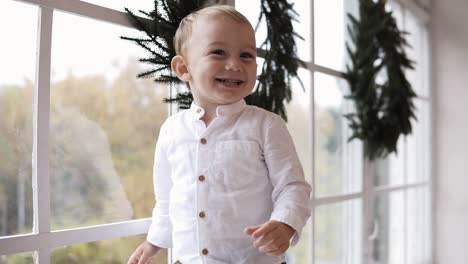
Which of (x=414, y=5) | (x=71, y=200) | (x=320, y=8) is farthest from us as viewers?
(x=414, y=5)

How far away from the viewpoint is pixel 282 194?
89 centimetres

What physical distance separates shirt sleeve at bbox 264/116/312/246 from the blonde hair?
22cm

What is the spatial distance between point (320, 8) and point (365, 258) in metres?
1.24

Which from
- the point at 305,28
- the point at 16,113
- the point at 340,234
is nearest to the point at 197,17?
the point at 16,113

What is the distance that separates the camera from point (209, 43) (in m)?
0.91

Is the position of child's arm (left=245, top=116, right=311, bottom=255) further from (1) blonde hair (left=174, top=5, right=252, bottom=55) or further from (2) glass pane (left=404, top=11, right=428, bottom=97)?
(2) glass pane (left=404, top=11, right=428, bottom=97)

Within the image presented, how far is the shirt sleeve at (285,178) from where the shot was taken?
0.86 m

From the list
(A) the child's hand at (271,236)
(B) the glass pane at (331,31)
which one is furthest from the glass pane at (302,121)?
(A) the child's hand at (271,236)

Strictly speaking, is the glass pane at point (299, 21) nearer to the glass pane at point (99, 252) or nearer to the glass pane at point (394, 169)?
the glass pane at point (99, 252)

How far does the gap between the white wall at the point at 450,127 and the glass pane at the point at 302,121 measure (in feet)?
5.96

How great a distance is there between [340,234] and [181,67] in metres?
1.63

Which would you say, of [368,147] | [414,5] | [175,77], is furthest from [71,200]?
[414,5]

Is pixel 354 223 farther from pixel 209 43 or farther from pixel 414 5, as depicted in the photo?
pixel 209 43

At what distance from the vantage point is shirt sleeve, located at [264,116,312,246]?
0.86 meters
